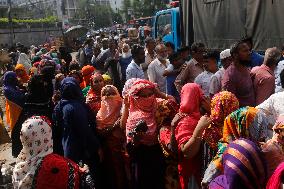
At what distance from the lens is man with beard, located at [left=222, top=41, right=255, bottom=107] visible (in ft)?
14.1

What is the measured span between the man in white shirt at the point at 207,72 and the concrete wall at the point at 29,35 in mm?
34769

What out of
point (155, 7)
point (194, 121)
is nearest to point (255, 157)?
point (194, 121)

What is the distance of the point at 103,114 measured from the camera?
4.65m

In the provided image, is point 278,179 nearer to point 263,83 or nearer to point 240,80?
point 240,80

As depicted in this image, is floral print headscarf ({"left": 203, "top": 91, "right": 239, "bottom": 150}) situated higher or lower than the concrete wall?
lower

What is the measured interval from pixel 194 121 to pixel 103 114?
1435mm

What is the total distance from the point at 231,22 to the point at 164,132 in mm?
4035

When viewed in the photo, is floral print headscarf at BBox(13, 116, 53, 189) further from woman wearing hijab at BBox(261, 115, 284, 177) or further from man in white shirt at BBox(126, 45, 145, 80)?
man in white shirt at BBox(126, 45, 145, 80)

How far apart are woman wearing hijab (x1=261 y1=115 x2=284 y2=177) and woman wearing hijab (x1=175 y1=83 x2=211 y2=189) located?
0.87m

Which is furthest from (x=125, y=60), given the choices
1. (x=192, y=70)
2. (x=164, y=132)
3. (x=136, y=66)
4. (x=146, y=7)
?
(x=146, y=7)

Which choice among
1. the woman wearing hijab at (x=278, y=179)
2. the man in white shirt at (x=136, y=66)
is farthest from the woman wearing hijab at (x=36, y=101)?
the woman wearing hijab at (x=278, y=179)

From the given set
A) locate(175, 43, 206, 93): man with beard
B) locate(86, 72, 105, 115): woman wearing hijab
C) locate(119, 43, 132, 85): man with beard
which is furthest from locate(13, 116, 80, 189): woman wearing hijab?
locate(119, 43, 132, 85): man with beard

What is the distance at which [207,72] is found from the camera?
5.39m

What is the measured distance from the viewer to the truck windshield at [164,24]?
12422 mm
